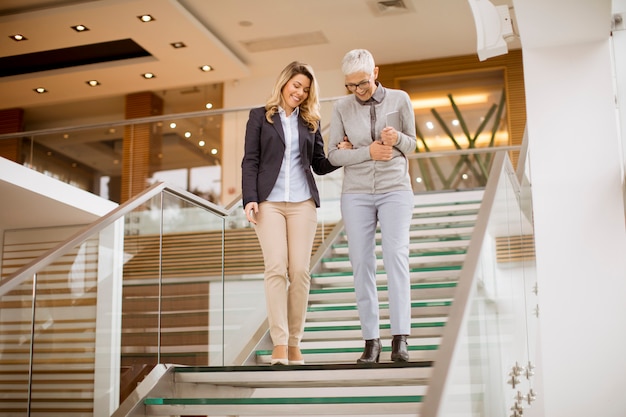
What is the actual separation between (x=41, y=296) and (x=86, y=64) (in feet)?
28.0

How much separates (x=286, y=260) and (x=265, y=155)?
58 centimetres

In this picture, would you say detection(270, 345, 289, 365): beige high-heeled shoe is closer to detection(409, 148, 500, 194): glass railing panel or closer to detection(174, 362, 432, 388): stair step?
detection(174, 362, 432, 388): stair step

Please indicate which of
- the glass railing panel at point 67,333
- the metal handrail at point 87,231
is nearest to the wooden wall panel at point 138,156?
the metal handrail at point 87,231

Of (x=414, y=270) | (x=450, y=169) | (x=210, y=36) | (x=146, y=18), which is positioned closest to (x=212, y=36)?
(x=210, y=36)

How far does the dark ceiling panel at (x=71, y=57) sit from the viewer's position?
11922 mm

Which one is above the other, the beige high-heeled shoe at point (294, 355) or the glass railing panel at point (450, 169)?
the glass railing panel at point (450, 169)

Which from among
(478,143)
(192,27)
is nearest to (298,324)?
(192,27)

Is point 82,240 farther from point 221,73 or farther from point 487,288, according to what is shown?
point 221,73

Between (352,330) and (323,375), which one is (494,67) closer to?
(352,330)

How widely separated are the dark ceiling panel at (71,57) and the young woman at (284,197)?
7832 mm

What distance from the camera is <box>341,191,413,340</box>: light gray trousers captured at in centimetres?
416

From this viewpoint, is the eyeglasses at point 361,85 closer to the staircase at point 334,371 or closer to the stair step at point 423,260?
the staircase at point 334,371

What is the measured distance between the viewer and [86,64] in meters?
12.1

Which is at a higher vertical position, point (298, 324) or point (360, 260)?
point (360, 260)
